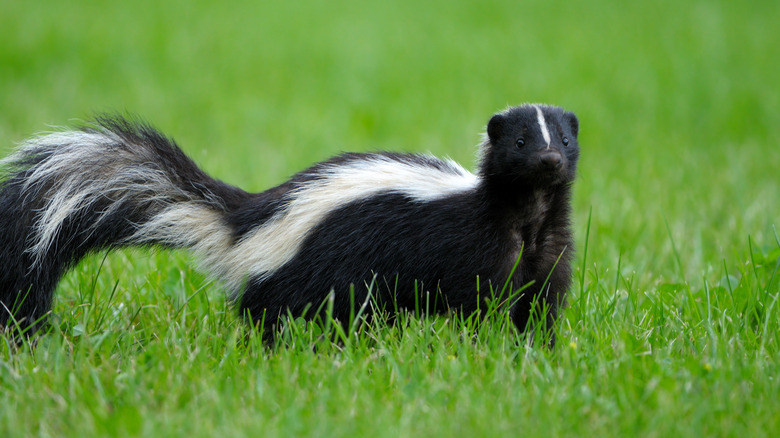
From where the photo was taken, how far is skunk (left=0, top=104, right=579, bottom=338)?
4035 millimetres

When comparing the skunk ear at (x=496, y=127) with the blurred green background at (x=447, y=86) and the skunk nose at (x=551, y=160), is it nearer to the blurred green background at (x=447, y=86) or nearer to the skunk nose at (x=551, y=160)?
the skunk nose at (x=551, y=160)

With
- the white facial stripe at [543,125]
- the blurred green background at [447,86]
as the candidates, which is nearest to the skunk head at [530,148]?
the white facial stripe at [543,125]

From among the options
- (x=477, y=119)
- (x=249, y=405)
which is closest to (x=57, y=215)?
(x=249, y=405)

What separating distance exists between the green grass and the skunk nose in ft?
1.83

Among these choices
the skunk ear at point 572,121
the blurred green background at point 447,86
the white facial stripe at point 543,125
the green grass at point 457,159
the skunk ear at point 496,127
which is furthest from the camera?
the blurred green background at point 447,86

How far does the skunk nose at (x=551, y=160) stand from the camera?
157 inches

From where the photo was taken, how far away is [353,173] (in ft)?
14.2

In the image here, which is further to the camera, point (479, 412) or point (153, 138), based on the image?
point (153, 138)

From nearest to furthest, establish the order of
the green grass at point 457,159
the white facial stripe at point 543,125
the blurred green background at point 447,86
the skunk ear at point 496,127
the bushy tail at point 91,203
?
the green grass at point 457,159
the bushy tail at point 91,203
the white facial stripe at point 543,125
the skunk ear at point 496,127
the blurred green background at point 447,86

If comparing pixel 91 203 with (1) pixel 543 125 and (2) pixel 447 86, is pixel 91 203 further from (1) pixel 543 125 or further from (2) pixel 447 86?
(2) pixel 447 86

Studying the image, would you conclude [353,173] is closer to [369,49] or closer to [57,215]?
[57,215]

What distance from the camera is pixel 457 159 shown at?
887cm

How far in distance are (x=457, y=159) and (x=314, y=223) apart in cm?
490

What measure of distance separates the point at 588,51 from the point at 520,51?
1137 mm
